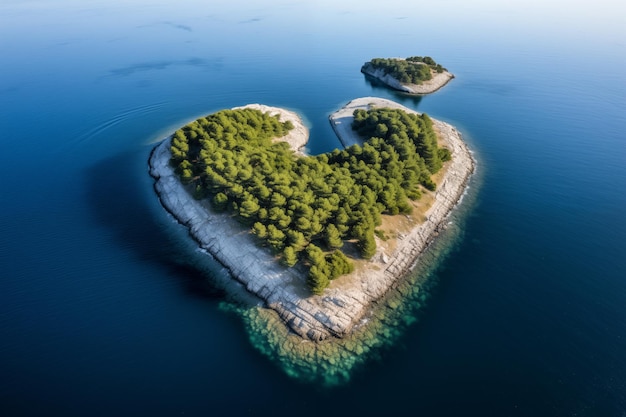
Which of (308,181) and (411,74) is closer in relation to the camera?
(308,181)

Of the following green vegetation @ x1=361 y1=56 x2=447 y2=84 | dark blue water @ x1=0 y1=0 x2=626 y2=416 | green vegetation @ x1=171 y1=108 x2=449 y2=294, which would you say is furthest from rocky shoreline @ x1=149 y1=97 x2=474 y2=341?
green vegetation @ x1=361 y1=56 x2=447 y2=84

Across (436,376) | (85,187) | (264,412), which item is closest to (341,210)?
(436,376)

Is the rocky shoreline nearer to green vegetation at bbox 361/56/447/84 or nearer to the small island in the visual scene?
the small island

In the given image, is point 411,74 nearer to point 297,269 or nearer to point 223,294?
point 297,269

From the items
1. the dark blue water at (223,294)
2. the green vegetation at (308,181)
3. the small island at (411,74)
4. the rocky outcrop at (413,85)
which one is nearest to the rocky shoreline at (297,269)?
the green vegetation at (308,181)

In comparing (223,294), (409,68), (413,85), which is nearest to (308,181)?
(223,294)

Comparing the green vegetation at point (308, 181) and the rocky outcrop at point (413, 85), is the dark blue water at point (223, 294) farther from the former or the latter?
the green vegetation at point (308, 181)
